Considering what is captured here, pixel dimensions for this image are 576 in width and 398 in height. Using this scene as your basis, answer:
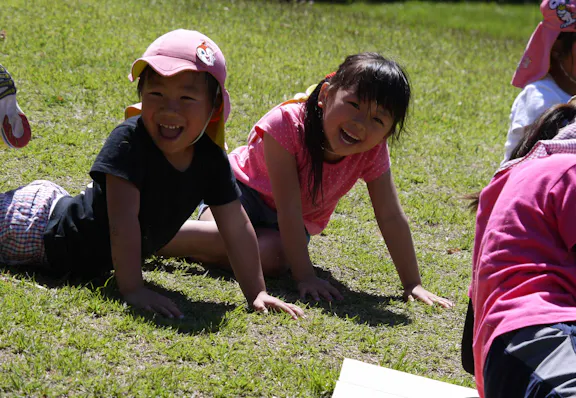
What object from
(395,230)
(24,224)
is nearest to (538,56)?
(395,230)

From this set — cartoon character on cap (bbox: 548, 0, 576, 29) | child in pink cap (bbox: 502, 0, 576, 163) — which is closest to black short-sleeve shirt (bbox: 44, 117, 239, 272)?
child in pink cap (bbox: 502, 0, 576, 163)

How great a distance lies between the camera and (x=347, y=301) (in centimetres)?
379

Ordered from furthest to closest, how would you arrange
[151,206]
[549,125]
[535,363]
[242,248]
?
[242,248] < [151,206] < [549,125] < [535,363]

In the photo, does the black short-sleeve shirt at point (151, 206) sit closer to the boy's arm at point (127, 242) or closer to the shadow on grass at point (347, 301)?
the boy's arm at point (127, 242)

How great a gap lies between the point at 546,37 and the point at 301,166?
1945 mm

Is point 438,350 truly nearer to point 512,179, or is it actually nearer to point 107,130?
point 512,179

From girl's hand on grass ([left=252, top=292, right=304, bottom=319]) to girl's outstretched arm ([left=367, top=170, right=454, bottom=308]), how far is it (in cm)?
79

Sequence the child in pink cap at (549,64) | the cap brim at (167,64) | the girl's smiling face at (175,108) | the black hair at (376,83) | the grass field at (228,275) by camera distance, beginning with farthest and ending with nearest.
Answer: the child in pink cap at (549,64), the black hair at (376,83), the girl's smiling face at (175,108), the cap brim at (167,64), the grass field at (228,275)

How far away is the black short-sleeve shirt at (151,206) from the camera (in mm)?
3318

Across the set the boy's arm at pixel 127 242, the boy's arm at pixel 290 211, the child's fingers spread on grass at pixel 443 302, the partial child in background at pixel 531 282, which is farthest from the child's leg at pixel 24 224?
the partial child in background at pixel 531 282

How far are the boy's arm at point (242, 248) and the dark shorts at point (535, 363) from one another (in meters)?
1.35

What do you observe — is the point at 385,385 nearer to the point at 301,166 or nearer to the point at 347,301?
the point at 347,301

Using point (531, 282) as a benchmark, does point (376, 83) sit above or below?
above

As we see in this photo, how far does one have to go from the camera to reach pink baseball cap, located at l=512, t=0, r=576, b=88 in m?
4.71
